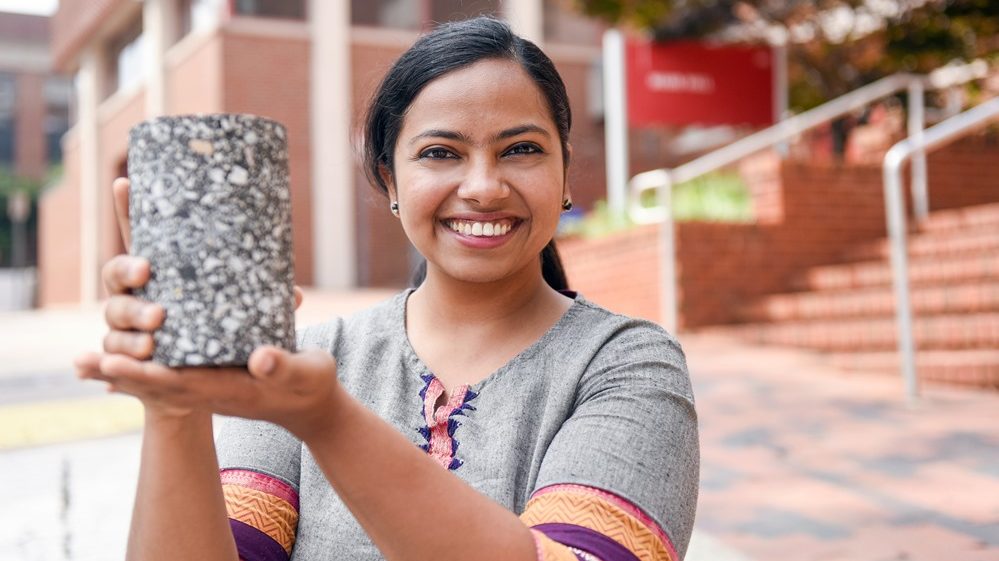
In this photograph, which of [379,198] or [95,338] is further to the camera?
[95,338]

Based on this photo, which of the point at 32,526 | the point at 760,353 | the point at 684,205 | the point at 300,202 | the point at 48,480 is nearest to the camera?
the point at 32,526

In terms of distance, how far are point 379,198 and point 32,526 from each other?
2.11m

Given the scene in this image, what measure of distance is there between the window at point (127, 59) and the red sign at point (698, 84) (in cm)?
1260

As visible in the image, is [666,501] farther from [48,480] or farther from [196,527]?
[48,480]

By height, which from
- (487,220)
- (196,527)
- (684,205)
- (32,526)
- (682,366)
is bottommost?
(32,526)

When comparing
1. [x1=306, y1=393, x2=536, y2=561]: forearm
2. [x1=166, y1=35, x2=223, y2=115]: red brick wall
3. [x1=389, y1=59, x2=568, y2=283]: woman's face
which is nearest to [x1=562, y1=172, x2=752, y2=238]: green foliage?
[x1=389, y1=59, x2=568, y2=283]: woman's face

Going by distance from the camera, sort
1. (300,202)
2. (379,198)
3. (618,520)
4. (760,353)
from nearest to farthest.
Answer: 1. (618,520)
2. (379,198)
3. (760,353)
4. (300,202)

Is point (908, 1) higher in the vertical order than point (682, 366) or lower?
higher

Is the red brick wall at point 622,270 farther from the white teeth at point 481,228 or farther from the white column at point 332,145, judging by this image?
the white column at point 332,145

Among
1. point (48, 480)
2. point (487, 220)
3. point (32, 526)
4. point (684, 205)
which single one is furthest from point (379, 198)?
point (684, 205)

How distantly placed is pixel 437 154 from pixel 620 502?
0.53 meters

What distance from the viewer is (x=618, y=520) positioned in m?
1.15

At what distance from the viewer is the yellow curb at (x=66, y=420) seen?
183 inches

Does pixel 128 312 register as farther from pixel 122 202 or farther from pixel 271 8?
pixel 271 8
